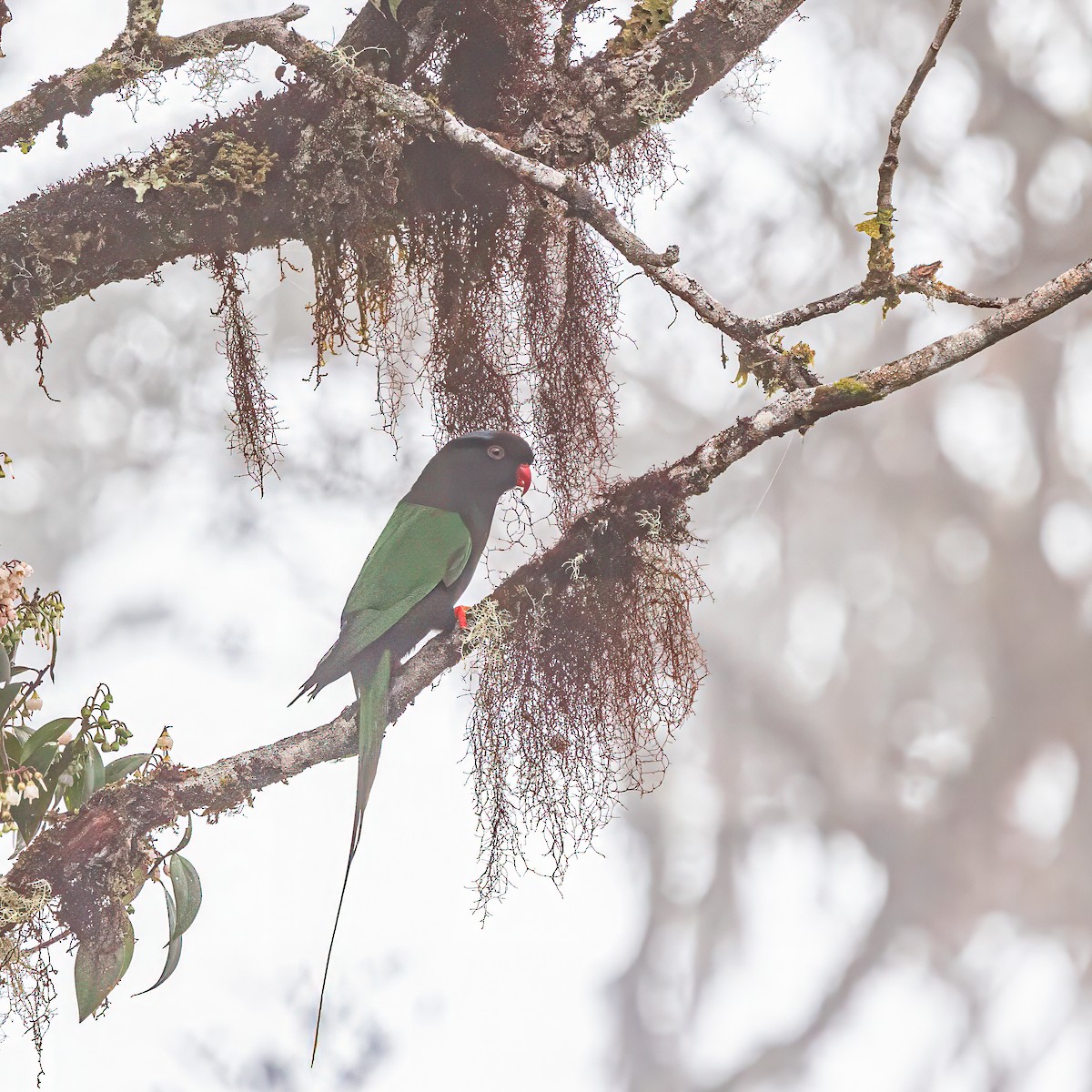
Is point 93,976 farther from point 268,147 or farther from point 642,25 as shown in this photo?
point 642,25

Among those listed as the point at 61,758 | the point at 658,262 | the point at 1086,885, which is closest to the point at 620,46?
the point at 658,262

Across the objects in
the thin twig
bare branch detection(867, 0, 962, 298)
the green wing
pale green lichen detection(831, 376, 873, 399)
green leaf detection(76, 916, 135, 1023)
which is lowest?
green leaf detection(76, 916, 135, 1023)

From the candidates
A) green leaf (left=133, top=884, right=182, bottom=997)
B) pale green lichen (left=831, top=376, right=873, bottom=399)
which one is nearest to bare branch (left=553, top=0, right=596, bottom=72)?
pale green lichen (left=831, top=376, right=873, bottom=399)

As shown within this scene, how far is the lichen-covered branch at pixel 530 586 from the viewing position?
3.83ft

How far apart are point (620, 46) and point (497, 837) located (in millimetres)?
1023

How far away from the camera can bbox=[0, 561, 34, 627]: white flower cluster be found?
1.20 m

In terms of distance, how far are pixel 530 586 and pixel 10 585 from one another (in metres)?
0.64

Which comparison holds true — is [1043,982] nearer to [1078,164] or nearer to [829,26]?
[1078,164]

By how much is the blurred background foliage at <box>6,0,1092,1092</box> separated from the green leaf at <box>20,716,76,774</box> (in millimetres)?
71

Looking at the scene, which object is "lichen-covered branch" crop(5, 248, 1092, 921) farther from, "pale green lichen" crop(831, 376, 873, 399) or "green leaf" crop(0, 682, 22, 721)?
"green leaf" crop(0, 682, 22, 721)

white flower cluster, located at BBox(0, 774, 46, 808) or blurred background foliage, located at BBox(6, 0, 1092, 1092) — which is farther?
blurred background foliage, located at BBox(6, 0, 1092, 1092)

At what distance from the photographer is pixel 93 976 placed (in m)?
1.17

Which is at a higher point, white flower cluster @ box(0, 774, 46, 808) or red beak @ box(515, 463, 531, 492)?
red beak @ box(515, 463, 531, 492)

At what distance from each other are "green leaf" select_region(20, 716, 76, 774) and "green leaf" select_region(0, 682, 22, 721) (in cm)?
5
